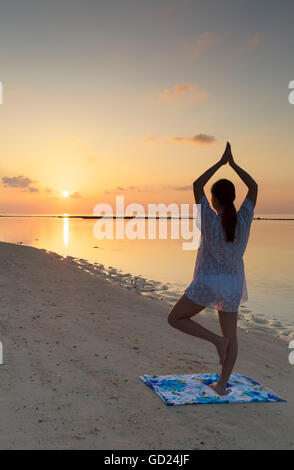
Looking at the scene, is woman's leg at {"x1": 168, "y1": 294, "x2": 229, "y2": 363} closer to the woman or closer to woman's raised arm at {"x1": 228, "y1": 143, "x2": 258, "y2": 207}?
the woman

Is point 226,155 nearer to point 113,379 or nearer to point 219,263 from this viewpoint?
point 219,263

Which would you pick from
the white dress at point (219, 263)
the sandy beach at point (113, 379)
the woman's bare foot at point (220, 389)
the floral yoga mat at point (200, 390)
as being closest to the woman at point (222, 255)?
the white dress at point (219, 263)

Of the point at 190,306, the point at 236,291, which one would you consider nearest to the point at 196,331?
the point at 190,306

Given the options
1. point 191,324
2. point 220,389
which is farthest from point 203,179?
point 220,389

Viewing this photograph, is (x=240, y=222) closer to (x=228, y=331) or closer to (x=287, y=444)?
(x=228, y=331)

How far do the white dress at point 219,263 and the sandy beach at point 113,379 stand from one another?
4.35 feet

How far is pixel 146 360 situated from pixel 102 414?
6.58 ft

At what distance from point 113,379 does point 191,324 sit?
1426 millimetres

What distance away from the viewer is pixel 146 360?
6.32 meters

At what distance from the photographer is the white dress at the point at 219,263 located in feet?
15.0

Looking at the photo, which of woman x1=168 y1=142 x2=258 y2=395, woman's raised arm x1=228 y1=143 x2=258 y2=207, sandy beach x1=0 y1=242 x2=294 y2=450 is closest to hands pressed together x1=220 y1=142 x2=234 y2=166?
woman x1=168 y1=142 x2=258 y2=395

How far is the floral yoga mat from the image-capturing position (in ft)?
15.8

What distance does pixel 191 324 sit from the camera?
193 inches
